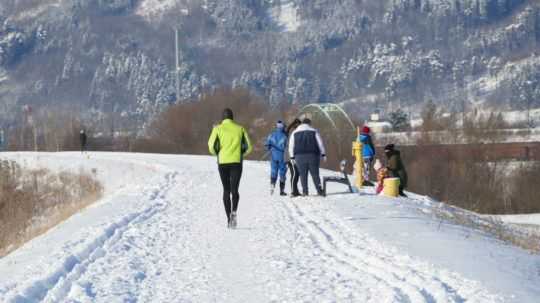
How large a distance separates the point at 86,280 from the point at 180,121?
3429 inches

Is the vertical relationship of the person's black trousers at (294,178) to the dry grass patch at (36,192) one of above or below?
above

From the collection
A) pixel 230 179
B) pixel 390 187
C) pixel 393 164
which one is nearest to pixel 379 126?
pixel 393 164

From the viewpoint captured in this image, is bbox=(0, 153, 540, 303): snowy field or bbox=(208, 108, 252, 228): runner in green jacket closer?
bbox=(0, 153, 540, 303): snowy field

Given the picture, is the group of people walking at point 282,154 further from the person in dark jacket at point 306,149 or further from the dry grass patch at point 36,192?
the dry grass patch at point 36,192

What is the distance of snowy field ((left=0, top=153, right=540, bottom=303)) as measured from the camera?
9.48 m

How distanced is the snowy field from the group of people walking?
2.75 ft

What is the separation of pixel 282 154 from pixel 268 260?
390 inches

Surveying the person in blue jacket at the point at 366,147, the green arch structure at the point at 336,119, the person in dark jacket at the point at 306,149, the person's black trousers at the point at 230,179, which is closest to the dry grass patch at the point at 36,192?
the person in blue jacket at the point at 366,147

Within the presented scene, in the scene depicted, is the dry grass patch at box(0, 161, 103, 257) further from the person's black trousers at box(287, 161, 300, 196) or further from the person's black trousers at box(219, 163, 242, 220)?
the person's black trousers at box(219, 163, 242, 220)

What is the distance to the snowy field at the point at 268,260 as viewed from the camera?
373 inches

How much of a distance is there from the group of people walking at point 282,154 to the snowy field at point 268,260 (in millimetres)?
837

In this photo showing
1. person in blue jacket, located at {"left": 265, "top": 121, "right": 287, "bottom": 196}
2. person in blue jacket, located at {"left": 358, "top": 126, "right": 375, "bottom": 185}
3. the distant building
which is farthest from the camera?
the distant building

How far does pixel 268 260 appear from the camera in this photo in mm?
11734

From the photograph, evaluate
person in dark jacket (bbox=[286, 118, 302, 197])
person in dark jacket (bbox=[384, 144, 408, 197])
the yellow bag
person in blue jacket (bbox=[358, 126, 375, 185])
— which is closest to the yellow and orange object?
person in blue jacket (bbox=[358, 126, 375, 185])
